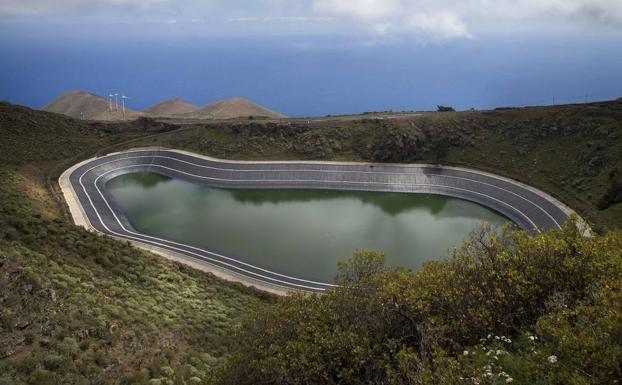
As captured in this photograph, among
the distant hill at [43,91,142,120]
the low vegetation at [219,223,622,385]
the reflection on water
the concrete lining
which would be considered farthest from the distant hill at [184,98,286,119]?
the low vegetation at [219,223,622,385]

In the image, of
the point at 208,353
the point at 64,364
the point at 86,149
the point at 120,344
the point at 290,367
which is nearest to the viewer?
the point at 290,367

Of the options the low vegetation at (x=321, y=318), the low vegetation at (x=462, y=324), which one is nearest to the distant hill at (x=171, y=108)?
the low vegetation at (x=321, y=318)

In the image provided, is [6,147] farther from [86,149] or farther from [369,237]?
[369,237]

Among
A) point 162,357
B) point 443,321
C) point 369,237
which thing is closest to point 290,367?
point 443,321

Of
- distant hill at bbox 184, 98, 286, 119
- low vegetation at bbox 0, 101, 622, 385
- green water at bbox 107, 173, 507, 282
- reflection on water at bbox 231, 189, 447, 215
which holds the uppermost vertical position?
distant hill at bbox 184, 98, 286, 119

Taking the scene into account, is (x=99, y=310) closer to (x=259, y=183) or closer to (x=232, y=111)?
(x=259, y=183)

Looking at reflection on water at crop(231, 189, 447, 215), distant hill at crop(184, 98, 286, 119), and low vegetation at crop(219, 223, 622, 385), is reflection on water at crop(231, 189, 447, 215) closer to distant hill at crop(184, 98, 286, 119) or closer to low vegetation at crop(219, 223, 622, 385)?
low vegetation at crop(219, 223, 622, 385)

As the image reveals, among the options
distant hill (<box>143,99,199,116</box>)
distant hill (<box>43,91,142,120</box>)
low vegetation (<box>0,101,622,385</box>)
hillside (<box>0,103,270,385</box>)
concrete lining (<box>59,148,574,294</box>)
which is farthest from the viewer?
distant hill (<box>143,99,199,116</box>)

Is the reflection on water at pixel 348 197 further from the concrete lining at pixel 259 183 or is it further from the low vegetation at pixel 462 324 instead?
the low vegetation at pixel 462 324
